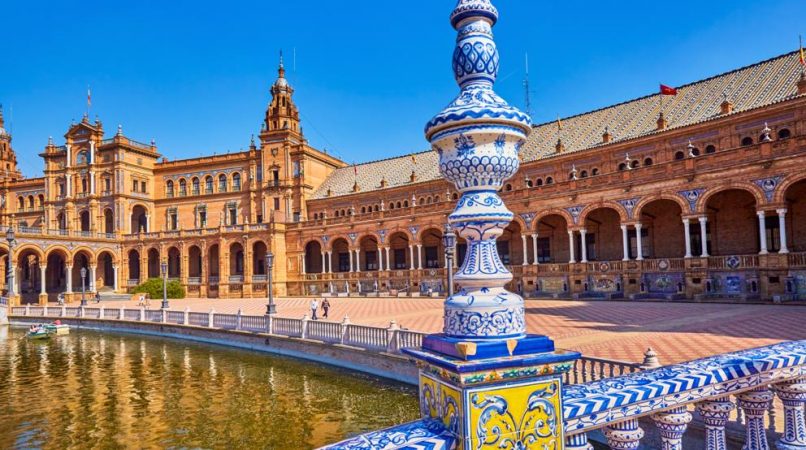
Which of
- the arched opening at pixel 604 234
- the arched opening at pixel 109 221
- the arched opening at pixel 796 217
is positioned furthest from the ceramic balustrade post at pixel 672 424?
the arched opening at pixel 109 221

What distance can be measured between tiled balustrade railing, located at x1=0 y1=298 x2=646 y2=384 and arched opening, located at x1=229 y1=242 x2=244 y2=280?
65.4ft

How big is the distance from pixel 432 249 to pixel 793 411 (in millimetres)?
39696

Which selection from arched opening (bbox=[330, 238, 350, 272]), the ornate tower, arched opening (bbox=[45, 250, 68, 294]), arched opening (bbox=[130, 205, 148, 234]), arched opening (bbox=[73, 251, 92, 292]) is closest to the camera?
the ornate tower

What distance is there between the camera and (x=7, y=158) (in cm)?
7550

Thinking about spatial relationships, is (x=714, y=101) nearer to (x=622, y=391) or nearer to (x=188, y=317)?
(x=188, y=317)

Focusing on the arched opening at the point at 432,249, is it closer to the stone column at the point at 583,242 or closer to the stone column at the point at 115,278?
the stone column at the point at 583,242

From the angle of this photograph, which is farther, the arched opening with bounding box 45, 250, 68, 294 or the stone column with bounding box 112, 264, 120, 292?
the arched opening with bounding box 45, 250, 68, 294

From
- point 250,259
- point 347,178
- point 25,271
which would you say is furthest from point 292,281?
point 25,271

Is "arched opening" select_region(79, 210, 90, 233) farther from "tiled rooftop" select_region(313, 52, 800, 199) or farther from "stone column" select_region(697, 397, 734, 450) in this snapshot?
"stone column" select_region(697, 397, 734, 450)

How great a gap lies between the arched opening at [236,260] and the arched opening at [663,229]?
124 feet

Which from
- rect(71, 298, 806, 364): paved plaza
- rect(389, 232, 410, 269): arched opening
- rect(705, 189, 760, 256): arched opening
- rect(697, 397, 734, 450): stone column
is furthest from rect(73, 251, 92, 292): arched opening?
rect(697, 397, 734, 450): stone column

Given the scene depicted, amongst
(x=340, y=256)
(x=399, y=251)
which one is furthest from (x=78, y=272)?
(x=399, y=251)

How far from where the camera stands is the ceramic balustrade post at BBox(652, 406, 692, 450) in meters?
2.58

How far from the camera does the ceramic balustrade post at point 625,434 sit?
8.17 feet
